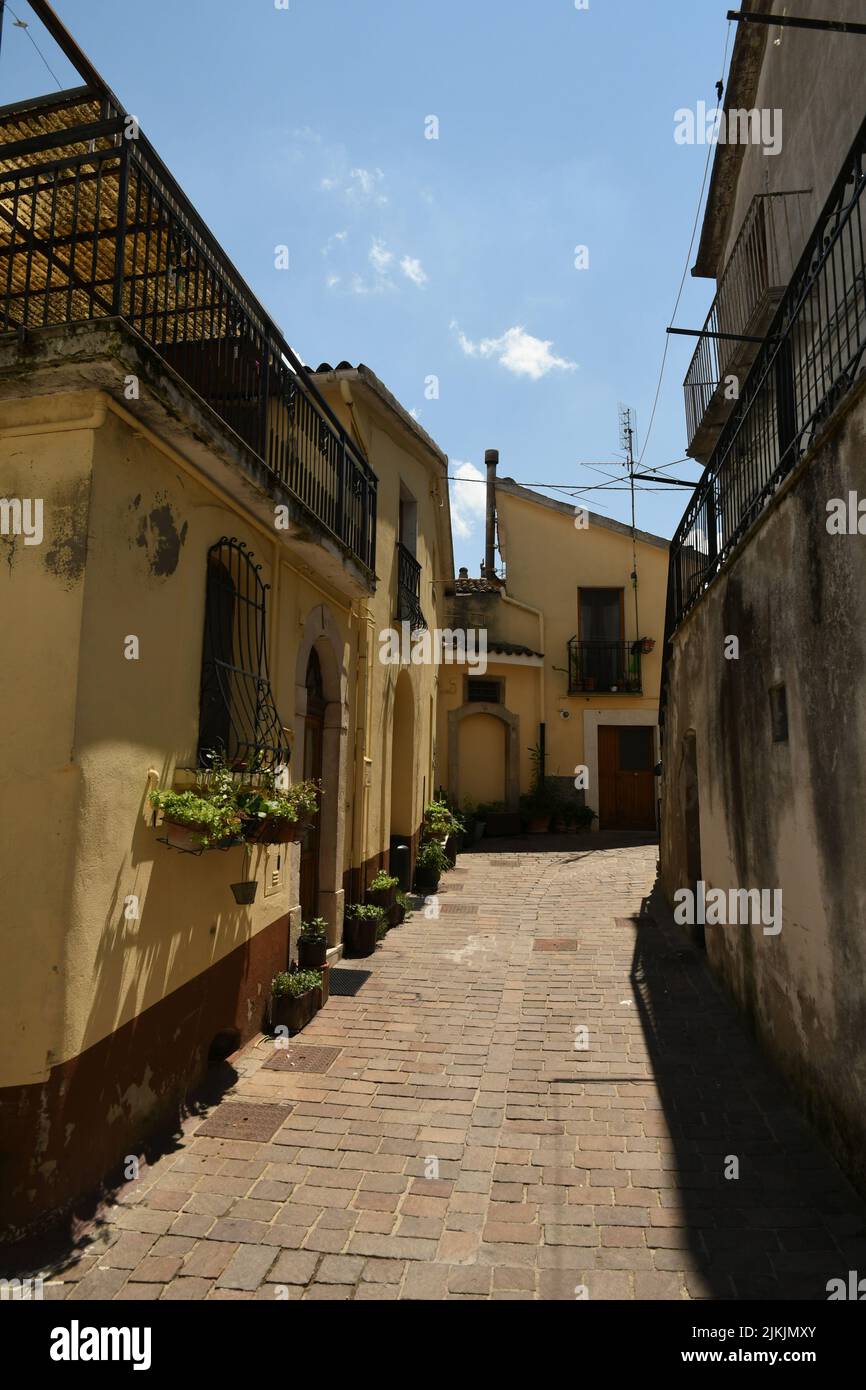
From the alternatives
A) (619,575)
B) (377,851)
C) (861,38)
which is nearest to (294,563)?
(377,851)

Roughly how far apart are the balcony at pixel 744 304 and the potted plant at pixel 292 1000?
7.80m

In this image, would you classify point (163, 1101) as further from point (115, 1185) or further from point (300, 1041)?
point (300, 1041)

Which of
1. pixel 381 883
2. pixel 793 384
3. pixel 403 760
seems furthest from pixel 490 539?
pixel 793 384

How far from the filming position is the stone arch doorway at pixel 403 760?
39.9 ft

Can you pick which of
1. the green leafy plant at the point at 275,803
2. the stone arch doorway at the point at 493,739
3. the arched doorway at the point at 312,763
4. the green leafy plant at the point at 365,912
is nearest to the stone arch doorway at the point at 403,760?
the green leafy plant at the point at 365,912

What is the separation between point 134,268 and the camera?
15.3ft

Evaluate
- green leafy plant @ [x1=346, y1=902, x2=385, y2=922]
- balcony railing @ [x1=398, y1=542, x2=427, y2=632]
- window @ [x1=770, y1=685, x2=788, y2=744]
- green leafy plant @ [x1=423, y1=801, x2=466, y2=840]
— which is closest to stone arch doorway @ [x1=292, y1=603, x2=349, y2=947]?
green leafy plant @ [x1=346, y1=902, x2=385, y2=922]

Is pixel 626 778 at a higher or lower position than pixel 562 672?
lower

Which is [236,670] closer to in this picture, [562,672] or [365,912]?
[365,912]

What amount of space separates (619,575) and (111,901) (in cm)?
1798

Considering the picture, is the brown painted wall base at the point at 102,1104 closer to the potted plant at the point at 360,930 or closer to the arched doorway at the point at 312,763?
the arched doorway at the point at 312,763

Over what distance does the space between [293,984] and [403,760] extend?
6.11m

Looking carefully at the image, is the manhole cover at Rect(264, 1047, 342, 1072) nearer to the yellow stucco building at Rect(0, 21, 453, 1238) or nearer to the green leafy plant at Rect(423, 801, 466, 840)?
the yellow stucco building at Rect(0, 21, 453, 1238)

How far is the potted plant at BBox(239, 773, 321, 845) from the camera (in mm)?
5012
